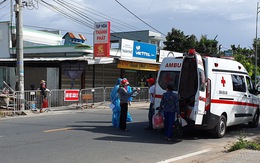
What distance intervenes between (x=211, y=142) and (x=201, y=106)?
3.70ft

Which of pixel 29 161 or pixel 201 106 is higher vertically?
pixel 201 106

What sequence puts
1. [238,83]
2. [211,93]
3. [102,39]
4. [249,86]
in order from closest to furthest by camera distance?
1. [211,93]
2. [238,83]
3. [249,86]
4. [102,39]

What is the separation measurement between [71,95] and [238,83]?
34.1 ft

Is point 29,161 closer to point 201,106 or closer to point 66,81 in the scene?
point 201,106

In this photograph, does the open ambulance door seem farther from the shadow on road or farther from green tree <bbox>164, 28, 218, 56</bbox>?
green tree <bbox>164, 28, 218, 56</bbox>

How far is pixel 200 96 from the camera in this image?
32.6ft

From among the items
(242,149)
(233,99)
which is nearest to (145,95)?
(233,99)

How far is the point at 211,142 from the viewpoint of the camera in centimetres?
1025

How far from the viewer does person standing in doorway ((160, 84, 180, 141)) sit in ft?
32.7

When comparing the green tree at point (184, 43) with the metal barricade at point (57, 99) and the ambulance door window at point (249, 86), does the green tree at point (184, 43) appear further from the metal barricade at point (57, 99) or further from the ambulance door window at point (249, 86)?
the ambulance door window at point (249, 86)

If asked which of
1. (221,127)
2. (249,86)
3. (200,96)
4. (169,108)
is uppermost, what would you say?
(249,86)

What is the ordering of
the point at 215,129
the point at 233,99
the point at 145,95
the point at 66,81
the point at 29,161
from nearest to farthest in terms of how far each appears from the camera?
the point at 29,161 < the point at 215,129 < the point at 233,99 < the point at 66,81 < the point at 145,95

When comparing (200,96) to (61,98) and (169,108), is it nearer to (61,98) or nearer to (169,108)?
(169,108)

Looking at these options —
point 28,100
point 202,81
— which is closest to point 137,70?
point 28,100
